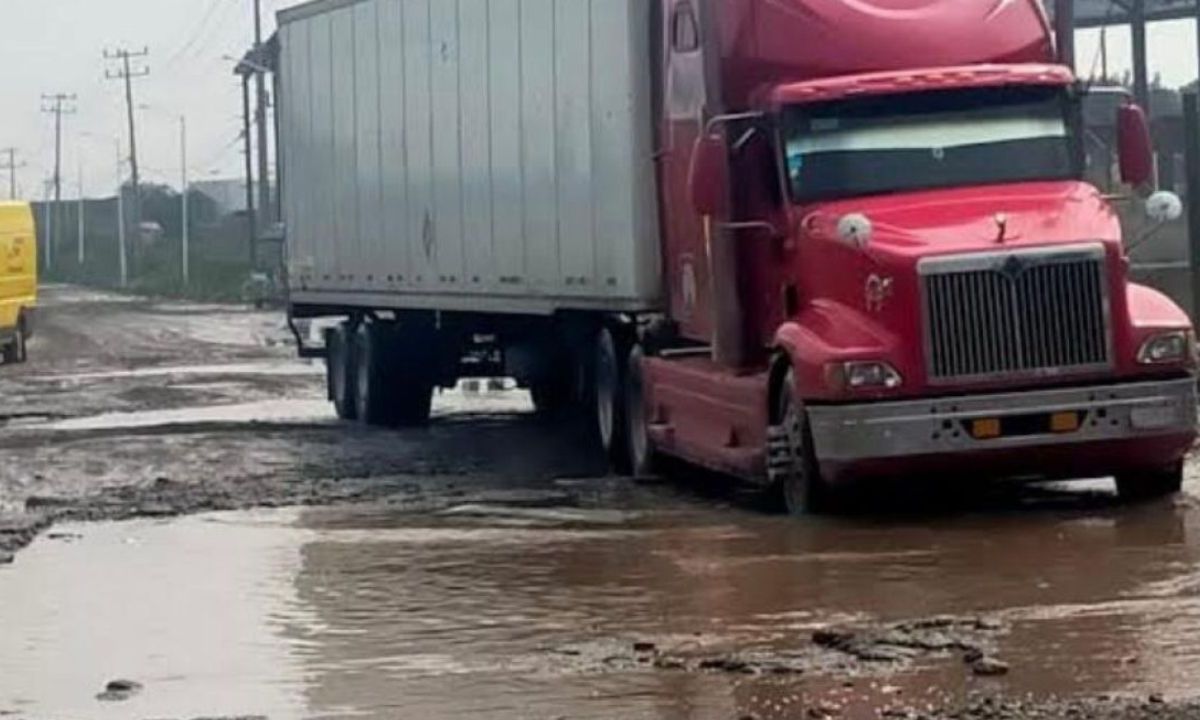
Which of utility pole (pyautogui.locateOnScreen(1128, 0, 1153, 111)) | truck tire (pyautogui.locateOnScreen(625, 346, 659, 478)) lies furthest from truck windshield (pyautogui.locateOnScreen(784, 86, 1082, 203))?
utility pole (pyautogui.locateOnScreen(1128, 0, 1153, 111))

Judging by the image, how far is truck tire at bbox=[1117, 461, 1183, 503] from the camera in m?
17.2

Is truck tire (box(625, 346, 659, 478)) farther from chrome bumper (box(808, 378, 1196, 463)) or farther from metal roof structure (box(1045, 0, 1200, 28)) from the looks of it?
metal roof structure (box(1045, 0, 1200, 28))

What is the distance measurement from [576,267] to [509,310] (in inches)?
99.4

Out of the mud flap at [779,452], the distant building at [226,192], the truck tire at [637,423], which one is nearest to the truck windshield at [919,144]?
the mud flap at [779,452]

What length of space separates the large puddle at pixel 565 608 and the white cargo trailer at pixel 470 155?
3.58 meters

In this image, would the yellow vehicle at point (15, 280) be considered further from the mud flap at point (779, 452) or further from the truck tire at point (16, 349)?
the mud flap at point (779, 452)

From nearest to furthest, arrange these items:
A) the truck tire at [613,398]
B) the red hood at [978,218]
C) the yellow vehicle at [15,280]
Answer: the red hood at [978,218]
the truck tire at [613,398]
the yellow vehicle at [15,280]

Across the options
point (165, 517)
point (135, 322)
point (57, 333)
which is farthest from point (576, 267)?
point (135, 322)

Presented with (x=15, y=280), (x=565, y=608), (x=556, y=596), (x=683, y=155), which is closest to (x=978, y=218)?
(x=683, y=155)

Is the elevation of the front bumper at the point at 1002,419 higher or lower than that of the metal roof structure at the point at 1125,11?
lower

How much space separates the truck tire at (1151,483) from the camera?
17.2 metres

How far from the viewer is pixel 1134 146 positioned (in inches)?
712

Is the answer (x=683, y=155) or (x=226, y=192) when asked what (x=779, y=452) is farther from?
Answer: (x=226, y=192)

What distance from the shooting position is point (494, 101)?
25.1 metres
